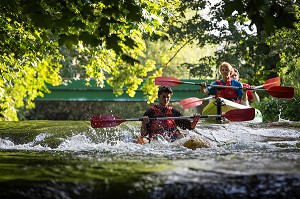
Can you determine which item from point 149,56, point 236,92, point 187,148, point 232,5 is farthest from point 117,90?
point 149,56

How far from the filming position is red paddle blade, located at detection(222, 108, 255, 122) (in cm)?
896

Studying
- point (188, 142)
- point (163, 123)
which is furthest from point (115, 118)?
point (188, 142)

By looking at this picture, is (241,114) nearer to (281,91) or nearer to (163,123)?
(163,123)

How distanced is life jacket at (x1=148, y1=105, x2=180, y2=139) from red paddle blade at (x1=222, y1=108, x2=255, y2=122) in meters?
1.05

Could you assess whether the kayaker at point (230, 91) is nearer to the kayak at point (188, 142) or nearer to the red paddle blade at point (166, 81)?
the red paddle blade at point (166, 81)

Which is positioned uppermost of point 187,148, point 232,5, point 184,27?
point 184,27

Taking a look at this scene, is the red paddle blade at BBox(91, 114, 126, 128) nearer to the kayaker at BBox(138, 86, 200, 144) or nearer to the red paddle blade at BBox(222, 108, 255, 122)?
the kayaker at BBox(138, 86, 200, 144)

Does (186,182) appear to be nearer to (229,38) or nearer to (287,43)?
(287,43)

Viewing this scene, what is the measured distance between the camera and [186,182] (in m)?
3.60

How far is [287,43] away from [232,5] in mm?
7103

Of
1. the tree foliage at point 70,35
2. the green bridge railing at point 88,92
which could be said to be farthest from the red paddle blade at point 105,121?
the green bridge railing at point 88,92

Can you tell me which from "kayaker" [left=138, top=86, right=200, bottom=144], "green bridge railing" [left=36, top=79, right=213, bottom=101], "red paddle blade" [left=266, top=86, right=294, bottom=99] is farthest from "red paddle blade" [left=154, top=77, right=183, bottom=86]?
"green bridge railing" [left=36, top=79, right=213, bottom=101]

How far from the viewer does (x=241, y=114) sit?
905 cm

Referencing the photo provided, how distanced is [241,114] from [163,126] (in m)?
1.46
